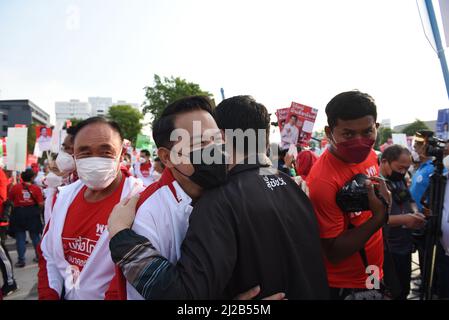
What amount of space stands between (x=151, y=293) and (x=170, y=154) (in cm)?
62

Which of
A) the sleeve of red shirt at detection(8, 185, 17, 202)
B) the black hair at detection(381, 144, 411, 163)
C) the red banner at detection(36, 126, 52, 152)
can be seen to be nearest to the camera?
the black hair at detection(381, 144, 411, 163)

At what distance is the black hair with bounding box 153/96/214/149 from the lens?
150 cm

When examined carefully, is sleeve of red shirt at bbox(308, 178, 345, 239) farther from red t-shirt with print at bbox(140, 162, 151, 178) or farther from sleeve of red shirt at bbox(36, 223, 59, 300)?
red t-shirt with print at bbox(140, 162, 151, 178)

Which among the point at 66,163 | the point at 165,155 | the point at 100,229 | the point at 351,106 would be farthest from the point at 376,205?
the point at 66,163

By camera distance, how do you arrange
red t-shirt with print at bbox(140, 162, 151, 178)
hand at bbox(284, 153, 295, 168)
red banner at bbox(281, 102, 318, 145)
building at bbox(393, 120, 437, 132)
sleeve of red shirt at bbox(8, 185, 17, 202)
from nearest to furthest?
hand at bbox(284, 153, 295, 168), sleeve of red shirt at bbox(8, 185, 17, 202), red banner at bbox(281, 102, 318, 145), red t-shirt with print at bbox(140, 162, 151, 178), building at bbox(393, 120, 437, 132)

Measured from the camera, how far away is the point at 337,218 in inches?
68.7

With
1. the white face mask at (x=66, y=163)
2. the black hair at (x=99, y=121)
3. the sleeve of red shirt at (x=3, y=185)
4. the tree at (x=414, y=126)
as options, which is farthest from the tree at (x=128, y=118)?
the black hair at (x=99, y=121)

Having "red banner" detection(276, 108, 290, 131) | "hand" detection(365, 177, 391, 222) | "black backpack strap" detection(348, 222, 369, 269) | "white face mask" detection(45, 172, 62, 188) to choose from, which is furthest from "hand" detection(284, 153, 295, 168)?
"hand" detection(365, 177, 391, 222)

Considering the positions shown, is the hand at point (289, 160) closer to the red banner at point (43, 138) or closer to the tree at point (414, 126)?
the red banner at point (43, 138)

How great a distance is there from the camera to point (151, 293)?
3.60ft

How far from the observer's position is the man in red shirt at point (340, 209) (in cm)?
170

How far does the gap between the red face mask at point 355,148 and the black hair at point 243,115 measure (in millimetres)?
537

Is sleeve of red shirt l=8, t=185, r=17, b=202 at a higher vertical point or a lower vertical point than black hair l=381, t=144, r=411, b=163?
lower

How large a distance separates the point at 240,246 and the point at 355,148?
1.04 metres
